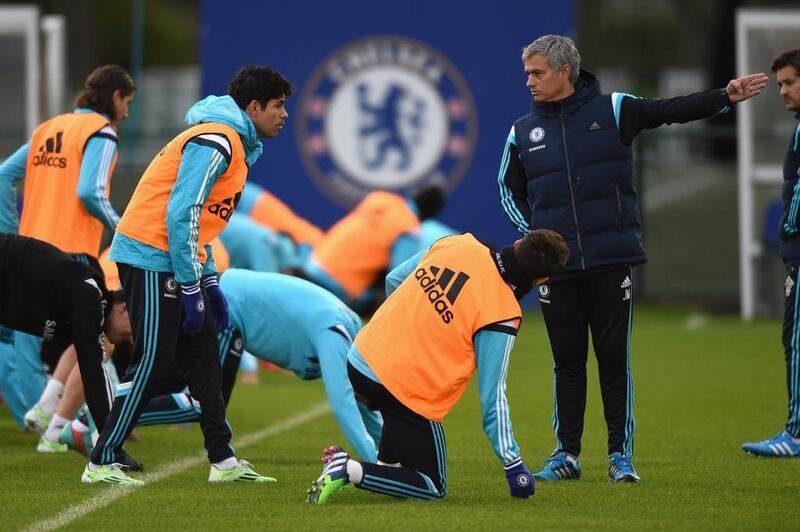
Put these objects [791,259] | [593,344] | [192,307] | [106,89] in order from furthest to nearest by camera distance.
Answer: [106,89] → [791,259] → [593,344] → [192,307]

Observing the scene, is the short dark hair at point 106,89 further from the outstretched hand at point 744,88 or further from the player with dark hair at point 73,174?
the outstretched hand at point 744,88

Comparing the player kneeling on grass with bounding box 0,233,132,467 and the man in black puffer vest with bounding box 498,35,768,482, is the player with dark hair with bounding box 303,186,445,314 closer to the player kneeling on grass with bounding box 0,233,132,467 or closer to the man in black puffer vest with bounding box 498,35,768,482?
the man in black puffer vest with bounding box 498,35,768,482

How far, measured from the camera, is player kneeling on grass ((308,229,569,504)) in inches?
247

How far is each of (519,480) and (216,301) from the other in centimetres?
182

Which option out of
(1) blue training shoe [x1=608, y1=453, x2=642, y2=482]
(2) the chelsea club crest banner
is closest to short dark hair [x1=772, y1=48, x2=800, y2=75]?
(1) blue training shoe [x1=608, y1=453, x2=642, y2=482]

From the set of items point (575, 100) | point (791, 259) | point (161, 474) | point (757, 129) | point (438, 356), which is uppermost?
point (575, 100)

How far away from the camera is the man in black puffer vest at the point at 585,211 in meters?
7.12

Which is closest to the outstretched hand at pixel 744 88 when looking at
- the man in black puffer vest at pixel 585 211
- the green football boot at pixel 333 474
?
the man in black puffer vest at pixel 585 211

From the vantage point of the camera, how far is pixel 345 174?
1825cm

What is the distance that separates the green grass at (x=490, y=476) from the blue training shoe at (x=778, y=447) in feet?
0.35

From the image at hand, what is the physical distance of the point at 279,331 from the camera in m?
7.79

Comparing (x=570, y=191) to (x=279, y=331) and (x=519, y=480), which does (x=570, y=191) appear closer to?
A: (x=519, y=480)

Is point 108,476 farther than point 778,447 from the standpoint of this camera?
No

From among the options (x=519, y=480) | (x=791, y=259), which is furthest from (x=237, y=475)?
(x=791, y=259)
